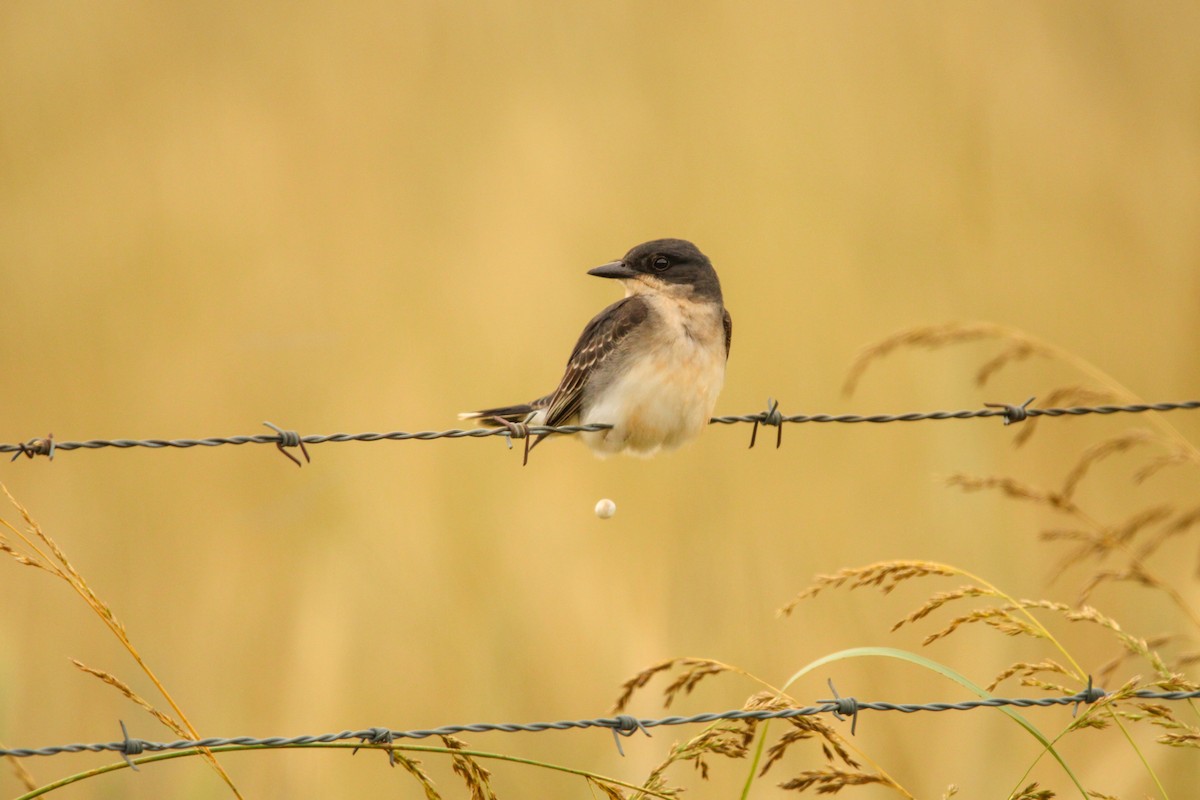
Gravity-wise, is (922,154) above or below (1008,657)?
above

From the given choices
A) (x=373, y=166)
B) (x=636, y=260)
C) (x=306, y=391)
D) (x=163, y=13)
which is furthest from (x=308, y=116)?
(x=636, y=260)

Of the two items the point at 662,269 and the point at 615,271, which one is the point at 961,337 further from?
the point at 615,271

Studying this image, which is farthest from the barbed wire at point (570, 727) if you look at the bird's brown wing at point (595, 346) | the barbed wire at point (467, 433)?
the bird's brown wing at point (595, 346)

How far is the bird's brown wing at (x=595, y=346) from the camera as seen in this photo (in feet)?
18.9

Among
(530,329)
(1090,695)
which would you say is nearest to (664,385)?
(1090,695)

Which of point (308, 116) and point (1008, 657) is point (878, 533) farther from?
point (308, 116)

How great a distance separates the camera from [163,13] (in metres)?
10.9

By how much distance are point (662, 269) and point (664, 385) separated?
1.99 ft

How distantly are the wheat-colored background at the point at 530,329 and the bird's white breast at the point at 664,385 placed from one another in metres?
1.05

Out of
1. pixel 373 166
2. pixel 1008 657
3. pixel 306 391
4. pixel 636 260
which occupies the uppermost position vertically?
pixel 373 166

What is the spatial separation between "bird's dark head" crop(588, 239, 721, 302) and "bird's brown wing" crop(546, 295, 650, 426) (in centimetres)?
10

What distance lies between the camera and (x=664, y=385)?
5551 mm

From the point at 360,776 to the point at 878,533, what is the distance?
363 centimetres

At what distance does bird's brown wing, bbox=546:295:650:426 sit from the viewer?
5754 mm
